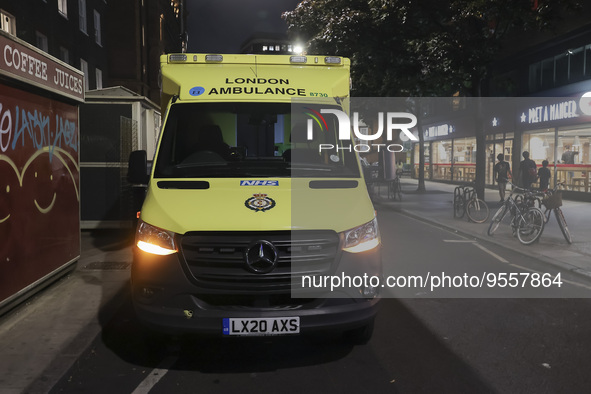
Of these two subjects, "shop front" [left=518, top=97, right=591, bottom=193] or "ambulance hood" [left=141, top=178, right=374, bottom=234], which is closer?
"ambulance hood" [left=141, top=178, right=374, bottom=234]

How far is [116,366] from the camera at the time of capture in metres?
Answer: 4.47

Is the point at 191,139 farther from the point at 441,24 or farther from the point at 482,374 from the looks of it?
the point at 441,24

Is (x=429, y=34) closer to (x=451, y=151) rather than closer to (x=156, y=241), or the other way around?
(x=156, y=241)

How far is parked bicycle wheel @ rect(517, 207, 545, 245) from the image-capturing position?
409 inches

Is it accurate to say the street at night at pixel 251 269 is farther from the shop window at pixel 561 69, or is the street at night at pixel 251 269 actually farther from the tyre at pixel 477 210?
the shop window at pixel 561 69

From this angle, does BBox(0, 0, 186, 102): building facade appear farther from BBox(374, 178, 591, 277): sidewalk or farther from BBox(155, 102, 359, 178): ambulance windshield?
BBox(155, 102, 359, 178): ambulance windshield

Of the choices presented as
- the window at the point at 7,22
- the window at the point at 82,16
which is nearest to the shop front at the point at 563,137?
the window at the point at 7,22

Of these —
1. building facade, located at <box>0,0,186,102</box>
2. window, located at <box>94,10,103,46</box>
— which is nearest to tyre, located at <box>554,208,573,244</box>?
building facade, located at <box>0,0,186,102</box>

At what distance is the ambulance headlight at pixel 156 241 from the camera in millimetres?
4105

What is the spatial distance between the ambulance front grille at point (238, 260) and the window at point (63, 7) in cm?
2389

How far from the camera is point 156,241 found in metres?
4.15

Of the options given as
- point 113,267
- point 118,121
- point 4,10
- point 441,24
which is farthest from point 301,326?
point 4,10

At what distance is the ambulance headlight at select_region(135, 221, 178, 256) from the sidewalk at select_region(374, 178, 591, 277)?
20.7 ft

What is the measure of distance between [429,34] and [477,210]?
6.15m
